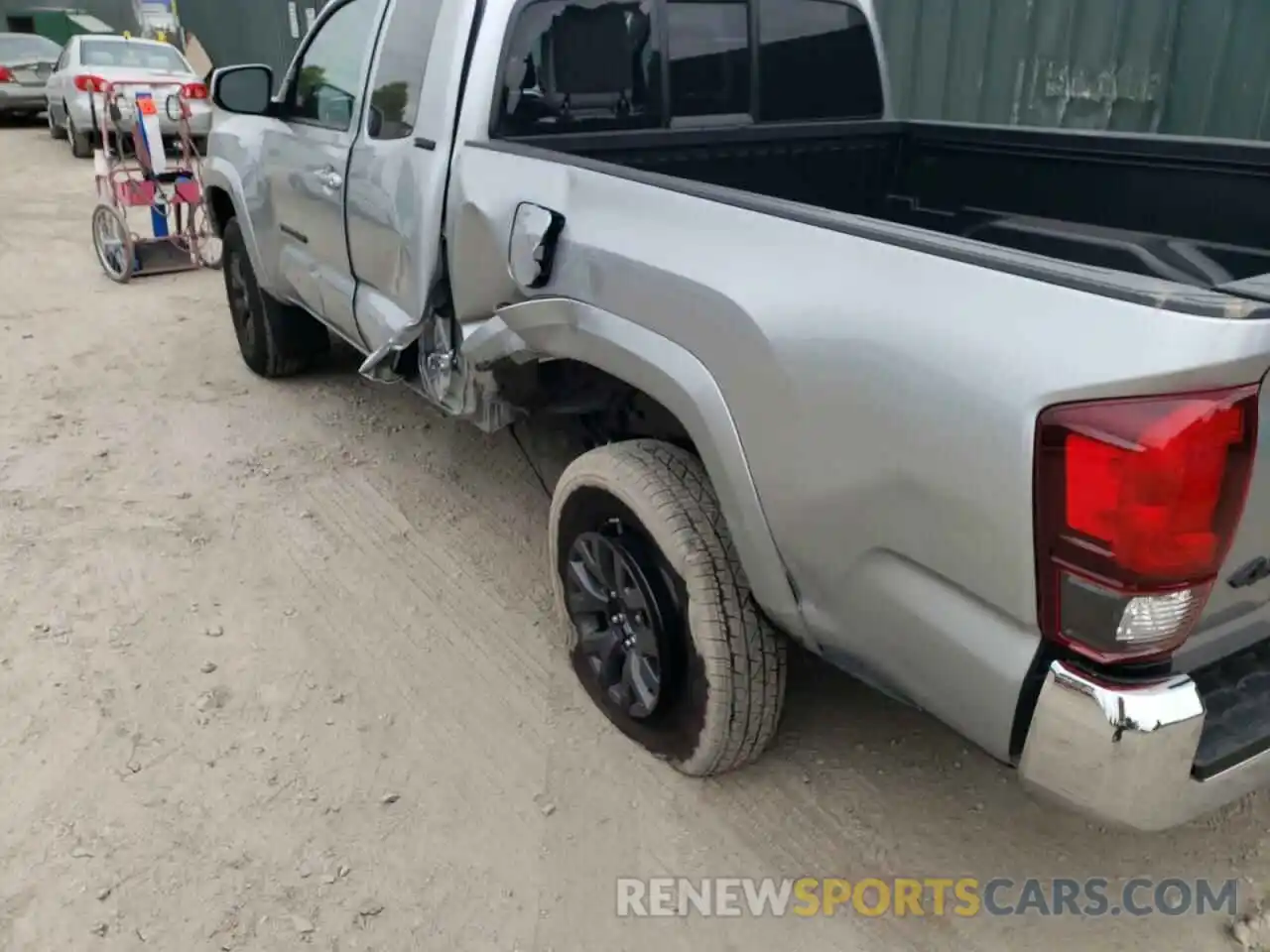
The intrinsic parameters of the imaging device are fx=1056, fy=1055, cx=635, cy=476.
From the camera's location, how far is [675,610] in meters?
2.48

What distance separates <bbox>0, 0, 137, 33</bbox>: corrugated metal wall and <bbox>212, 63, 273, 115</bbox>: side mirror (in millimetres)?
25248

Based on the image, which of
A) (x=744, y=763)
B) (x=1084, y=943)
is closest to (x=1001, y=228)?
(x=744, y=763)

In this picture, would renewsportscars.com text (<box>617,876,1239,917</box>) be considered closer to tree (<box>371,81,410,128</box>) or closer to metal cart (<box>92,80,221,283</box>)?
tree (<box>371,81,410,128</box>)

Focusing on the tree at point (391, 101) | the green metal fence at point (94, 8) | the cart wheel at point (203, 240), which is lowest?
the cart wheel at point (203, 240)

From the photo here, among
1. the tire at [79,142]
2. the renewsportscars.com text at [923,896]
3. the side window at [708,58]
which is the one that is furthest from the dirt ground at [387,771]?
the tire at [79,142]

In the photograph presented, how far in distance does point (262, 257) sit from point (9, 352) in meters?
2.39

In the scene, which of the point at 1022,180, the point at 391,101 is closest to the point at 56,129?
the point at 391,101

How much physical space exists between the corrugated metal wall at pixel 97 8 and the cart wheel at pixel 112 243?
70.3 ft

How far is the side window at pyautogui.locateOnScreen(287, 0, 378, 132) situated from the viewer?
3729mm

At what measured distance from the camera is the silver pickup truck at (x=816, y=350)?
1552 millimetres

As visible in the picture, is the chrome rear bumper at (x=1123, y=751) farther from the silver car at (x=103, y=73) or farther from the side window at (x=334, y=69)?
the silver car at (x=103, y=73)

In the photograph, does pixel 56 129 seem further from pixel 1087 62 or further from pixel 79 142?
pixel 1087 62

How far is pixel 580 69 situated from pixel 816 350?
1.70 m

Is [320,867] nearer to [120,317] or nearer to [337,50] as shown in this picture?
[337,50]
